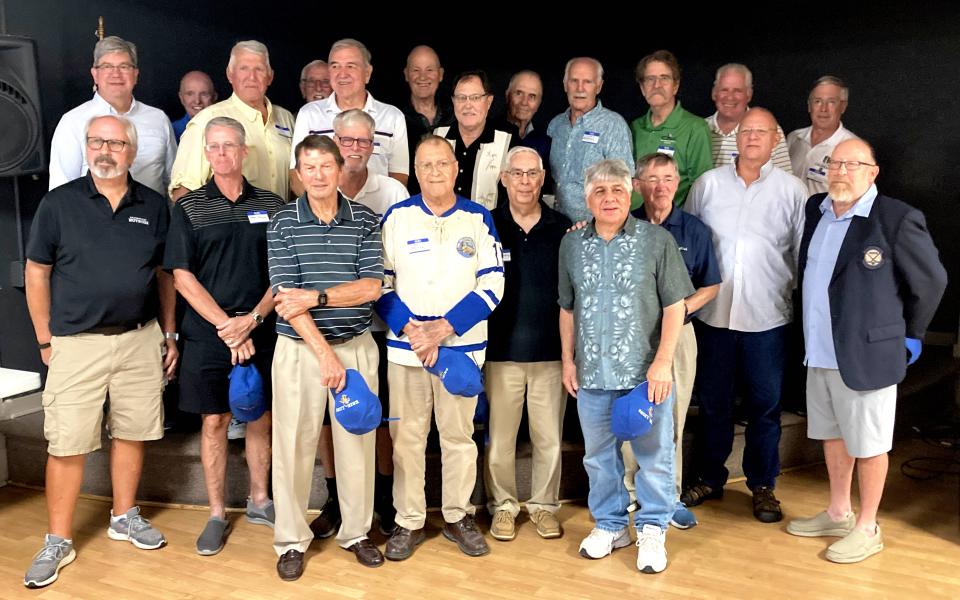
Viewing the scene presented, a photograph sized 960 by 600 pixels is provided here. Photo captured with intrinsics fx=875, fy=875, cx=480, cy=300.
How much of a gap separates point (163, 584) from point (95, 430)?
70 cm

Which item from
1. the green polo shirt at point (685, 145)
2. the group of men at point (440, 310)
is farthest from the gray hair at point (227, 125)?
the green polo shirt at point (685, 145)

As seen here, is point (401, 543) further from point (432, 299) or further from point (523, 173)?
point (523, 173)

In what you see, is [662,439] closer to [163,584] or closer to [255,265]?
[255,265]

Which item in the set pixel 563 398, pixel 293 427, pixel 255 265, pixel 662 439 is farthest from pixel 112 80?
pixel 662 439

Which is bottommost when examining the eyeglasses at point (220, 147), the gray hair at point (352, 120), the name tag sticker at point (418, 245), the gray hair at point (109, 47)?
the name tag sticker at point (418, 245)

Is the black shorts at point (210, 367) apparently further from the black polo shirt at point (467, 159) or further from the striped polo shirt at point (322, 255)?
the black polo shirt at point (467, 159)

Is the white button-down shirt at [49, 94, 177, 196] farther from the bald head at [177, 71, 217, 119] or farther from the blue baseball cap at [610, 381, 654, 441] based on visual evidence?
the blue baseball cap at [610, 381, 654, 441]

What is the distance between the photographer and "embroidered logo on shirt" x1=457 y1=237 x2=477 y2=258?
3.47m

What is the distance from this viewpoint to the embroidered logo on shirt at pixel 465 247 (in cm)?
347

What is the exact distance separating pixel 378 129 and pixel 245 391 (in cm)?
142

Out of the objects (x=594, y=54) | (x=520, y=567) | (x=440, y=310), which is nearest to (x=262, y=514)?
(x=520, y=567)

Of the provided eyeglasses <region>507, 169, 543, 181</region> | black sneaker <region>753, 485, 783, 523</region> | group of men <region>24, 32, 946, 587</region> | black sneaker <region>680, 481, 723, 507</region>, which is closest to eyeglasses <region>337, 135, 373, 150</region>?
group of men <region>24, 32, 946, 587</region>

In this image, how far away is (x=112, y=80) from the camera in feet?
13.1

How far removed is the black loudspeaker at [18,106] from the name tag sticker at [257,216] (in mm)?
1354
